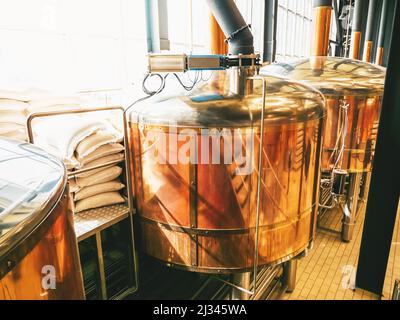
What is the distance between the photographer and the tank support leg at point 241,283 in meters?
2.82

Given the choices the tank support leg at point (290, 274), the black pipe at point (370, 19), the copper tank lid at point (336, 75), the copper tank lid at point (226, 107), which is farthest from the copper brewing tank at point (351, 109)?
the black pipe at point (370, 19)

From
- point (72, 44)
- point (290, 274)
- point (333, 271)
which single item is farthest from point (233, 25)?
point (333, 271)

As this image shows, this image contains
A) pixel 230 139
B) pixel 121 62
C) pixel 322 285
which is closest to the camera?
pixel 230 139

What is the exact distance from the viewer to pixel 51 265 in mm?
1108

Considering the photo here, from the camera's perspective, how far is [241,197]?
2146mm

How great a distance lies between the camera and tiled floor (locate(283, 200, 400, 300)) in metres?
3.68

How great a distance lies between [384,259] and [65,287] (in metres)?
3.48

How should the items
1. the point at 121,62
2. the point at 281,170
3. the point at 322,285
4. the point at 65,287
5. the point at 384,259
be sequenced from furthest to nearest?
the point at 121,62, the point at 322,285, the point at 384,259, the point at 281,170, the point at 65,287

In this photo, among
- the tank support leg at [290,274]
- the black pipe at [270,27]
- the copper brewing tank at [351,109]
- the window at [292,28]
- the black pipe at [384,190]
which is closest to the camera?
the black pipe at [384,190]

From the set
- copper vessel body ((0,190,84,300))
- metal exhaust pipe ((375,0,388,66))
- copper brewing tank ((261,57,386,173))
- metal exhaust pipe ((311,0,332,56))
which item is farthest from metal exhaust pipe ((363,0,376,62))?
copper vessel body ((0,190,84,300))

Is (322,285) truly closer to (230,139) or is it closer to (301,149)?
(301,149)

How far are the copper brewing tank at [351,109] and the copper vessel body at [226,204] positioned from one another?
5.38 ft

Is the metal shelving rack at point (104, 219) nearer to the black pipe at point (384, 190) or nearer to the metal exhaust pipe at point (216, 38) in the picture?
the metal exhaust pipe at point (216, 38)

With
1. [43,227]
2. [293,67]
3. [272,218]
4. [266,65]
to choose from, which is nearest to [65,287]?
[43,227]
